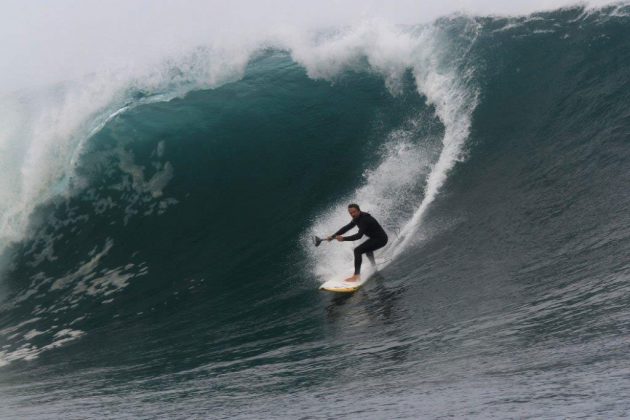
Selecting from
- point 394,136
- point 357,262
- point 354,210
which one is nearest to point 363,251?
point 357,262

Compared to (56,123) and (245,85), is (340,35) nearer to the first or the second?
(245,85)

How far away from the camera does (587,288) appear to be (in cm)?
726

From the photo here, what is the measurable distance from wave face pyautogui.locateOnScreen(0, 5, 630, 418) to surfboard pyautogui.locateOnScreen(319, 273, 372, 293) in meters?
0.16

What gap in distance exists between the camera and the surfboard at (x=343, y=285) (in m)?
10.6

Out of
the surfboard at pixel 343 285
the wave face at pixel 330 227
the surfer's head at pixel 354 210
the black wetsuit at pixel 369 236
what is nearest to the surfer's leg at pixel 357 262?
the black wetsuit at pixel 369 236

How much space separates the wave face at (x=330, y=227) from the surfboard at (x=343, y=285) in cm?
16

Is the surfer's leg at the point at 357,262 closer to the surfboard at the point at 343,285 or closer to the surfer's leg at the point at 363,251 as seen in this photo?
the surfer's leg at the point at 363,251

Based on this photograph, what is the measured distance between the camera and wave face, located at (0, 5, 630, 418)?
6.73 m

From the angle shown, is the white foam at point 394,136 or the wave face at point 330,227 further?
the white foam at point 394,136

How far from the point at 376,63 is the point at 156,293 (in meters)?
9.52

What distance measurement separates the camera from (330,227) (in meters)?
13.1

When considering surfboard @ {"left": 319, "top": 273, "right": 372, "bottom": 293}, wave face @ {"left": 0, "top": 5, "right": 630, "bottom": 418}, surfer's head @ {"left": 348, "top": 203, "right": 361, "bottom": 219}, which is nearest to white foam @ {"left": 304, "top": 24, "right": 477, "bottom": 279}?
wave face @ {"left": 0, "top": 5, "right": 630, "bottom": 418}

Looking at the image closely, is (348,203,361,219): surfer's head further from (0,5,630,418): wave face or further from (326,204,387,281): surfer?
(0,5,630,418): wave face

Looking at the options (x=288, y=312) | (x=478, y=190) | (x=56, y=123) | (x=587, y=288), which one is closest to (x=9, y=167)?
(x=56, y=123)
